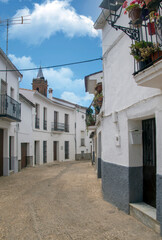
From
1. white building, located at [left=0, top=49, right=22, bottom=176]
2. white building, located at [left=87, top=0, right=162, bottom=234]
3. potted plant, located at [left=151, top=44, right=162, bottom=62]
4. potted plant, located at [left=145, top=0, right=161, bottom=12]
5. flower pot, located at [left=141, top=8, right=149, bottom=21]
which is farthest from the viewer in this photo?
white building, located at [left=0, top=49, right=22, bottom=176]

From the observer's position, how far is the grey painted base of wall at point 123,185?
15.3 ft

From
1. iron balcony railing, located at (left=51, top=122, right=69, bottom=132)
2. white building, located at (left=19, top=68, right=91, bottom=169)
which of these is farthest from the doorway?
iron balcony railing, located at (left=51, top=122, right=69, bottom=132)

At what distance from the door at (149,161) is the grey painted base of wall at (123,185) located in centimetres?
13

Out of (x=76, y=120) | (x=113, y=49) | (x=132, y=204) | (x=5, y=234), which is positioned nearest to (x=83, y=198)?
(x=132, y=204)

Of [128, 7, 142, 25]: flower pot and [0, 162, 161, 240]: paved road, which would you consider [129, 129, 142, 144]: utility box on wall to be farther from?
[128, 7, 142, 25]: flower pot

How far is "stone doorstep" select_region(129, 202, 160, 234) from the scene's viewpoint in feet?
12.2

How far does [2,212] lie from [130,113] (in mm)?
3735

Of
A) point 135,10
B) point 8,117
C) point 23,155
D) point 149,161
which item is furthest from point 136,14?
point 23,155

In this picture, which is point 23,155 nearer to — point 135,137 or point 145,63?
point 135,137

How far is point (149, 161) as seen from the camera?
446 cm

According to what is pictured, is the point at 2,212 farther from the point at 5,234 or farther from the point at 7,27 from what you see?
the point at 7,27

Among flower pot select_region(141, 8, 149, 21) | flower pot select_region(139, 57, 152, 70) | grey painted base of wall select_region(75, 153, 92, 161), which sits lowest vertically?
grey painted base of wall select_region(75, 153, 92, 161)

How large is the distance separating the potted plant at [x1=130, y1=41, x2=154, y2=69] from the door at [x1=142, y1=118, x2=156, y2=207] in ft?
4.48

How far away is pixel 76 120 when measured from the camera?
Result: 26.3 metres
